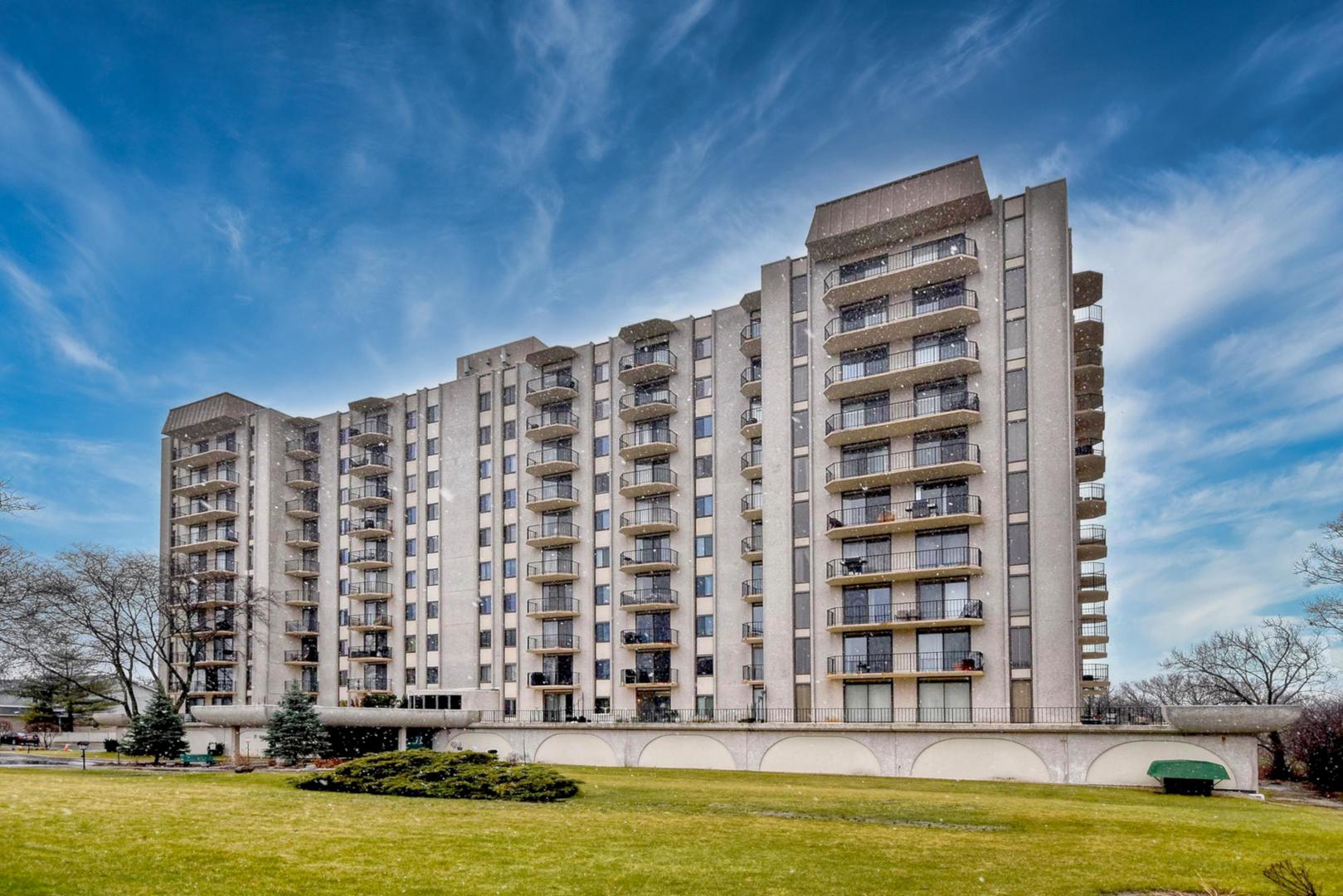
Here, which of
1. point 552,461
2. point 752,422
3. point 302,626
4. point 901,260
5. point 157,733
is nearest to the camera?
point 901,260

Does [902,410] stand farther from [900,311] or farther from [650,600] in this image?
[650,600]

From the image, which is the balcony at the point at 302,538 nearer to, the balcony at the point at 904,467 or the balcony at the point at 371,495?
the balcony at the point at 371,495

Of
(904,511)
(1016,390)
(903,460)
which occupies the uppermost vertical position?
(1016,390)

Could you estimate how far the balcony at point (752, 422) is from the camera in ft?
167

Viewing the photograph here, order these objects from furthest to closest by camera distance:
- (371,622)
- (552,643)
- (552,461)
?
(371,622) < (552,461) < (552,643)

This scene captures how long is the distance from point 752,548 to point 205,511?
48240mm

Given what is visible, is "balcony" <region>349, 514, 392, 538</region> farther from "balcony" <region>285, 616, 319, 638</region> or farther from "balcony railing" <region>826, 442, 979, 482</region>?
"balcony railing" <region>826, 442, 979, 482</region>

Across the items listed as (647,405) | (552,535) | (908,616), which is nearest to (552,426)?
(552,535)

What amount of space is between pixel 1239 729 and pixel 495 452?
45272 mm

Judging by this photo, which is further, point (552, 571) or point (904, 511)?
point (552, 571)

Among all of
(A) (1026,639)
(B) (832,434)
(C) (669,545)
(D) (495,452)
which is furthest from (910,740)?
(D) (495,452)

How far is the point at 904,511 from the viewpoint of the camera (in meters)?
44.6

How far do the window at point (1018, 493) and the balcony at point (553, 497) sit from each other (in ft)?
87.9

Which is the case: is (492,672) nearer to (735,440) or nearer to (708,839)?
(735,440)
